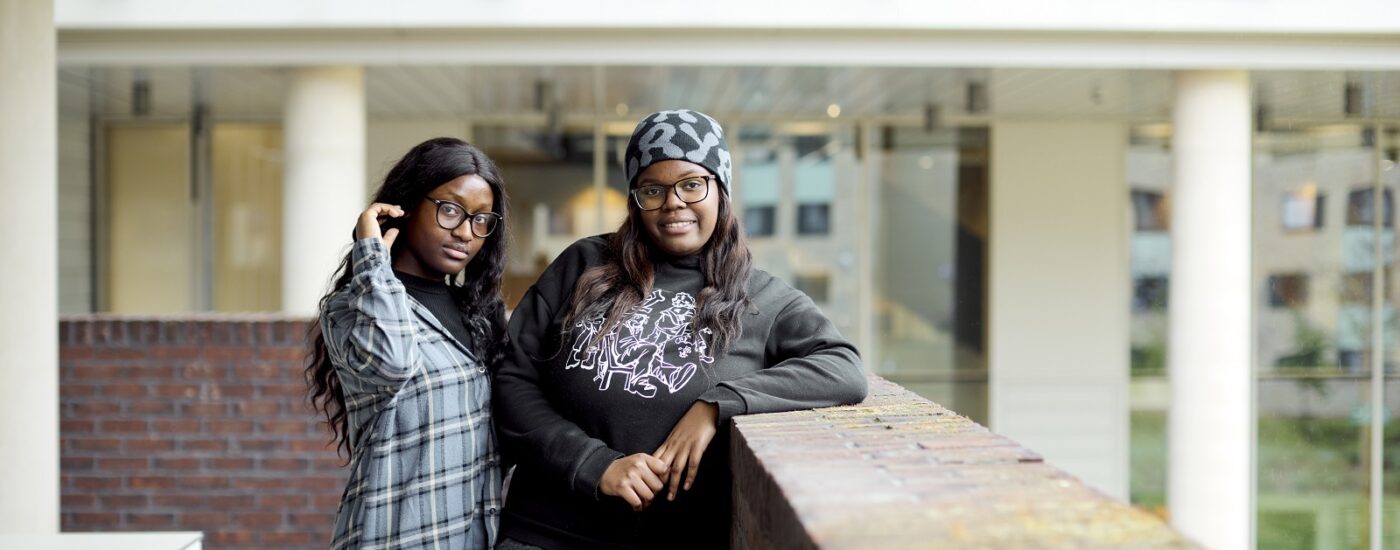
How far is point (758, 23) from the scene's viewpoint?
6.43 m

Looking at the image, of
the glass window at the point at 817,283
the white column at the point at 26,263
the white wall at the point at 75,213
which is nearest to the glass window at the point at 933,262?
the glass window at the point at 817,283

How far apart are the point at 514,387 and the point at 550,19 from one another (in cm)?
453

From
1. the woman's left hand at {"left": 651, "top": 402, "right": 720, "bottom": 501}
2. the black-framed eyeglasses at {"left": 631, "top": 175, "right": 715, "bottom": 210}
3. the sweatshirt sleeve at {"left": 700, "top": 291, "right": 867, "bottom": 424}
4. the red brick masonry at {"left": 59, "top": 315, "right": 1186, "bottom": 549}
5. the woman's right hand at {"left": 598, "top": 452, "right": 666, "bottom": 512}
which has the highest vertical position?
the black-framed eyeglasses at {"left": 631, "top": 175, "right": 715, "bottom": 210}

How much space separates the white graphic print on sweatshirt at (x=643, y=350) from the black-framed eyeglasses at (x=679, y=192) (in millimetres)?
189

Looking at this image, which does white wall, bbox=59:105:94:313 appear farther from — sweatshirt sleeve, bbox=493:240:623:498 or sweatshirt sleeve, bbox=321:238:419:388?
sweatshirt sleeve, bbox=493:240:623:498

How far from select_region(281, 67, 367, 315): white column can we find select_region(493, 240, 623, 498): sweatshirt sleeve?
15.8 ft

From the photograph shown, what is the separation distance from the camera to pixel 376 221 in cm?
228

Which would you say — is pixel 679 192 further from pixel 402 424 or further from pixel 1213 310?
pixel 1213 310

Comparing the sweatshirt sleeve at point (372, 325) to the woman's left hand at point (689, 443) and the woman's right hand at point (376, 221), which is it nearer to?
the woman's right hand at point (376, 221)

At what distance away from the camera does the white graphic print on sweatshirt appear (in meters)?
2.05

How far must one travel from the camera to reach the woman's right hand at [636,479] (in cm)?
193

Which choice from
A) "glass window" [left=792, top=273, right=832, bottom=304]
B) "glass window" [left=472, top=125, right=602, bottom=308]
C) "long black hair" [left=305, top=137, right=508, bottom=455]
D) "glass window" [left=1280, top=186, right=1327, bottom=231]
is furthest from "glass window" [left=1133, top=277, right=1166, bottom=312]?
"long black hair" [left=305, top=137, right=508, bottom=455]

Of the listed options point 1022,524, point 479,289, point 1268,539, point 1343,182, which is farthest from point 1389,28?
point 1022,524

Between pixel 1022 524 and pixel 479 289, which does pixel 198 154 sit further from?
pixel 1022 524
